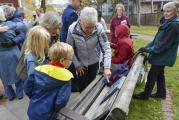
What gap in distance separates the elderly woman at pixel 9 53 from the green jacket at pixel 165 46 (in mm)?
2545

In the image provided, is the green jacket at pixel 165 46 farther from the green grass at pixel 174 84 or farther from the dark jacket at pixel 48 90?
the dark jacket at pixel 48 90

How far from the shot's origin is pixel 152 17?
37562 mm

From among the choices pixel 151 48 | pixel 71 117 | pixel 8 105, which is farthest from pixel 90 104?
pixel 8 105

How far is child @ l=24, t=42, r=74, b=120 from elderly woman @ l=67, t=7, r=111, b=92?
39.2 inches

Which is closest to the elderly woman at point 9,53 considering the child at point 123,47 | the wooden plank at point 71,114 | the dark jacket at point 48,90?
the child at point 123,47

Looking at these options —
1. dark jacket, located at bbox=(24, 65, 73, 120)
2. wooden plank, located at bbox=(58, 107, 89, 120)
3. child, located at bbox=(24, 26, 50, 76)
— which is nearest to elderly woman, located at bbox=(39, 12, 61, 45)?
child, located at bbox=(24, 26, 50, 76)

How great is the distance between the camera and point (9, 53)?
20.0 ft

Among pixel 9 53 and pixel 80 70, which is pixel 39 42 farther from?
pixel 9 53

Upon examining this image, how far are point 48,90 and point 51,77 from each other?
17 cm

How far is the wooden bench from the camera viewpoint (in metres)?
3.12

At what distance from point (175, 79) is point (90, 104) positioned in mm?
4256

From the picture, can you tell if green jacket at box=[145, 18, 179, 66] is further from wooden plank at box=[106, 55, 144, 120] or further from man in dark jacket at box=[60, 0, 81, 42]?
man in dark jacket at box=[60, 0, 81, 42]

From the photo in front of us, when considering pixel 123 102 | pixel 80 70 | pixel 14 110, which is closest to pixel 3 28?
pixel 14 110

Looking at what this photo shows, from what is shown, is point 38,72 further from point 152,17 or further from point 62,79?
point 152,17
